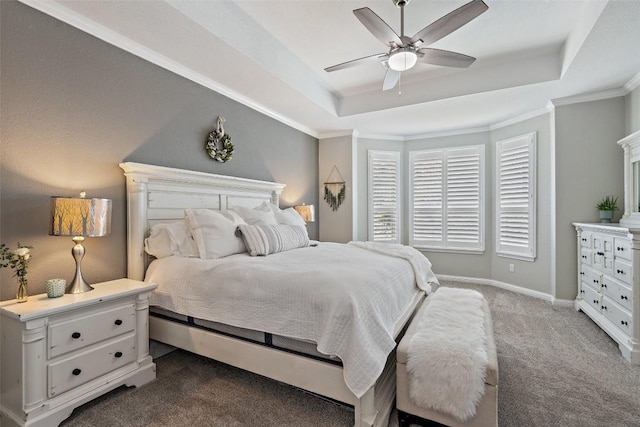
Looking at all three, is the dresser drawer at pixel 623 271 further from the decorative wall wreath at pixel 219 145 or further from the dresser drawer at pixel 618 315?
the decorative wall wreath at pixel 219 145

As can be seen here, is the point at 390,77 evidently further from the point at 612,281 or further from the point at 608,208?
the point at 608,208

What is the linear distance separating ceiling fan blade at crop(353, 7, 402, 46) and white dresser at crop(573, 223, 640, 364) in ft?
8.07

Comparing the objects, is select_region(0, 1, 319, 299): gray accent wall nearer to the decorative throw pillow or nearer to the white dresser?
the decorative throw pillow

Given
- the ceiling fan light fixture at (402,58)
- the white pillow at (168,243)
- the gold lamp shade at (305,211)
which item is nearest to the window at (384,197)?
the gold lamp shade at (305,211)

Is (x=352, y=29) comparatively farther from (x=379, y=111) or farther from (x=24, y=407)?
(x=24, y=407)

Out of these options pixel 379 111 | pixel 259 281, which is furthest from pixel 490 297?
pixel 259 281

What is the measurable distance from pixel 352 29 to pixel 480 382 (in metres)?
3.07

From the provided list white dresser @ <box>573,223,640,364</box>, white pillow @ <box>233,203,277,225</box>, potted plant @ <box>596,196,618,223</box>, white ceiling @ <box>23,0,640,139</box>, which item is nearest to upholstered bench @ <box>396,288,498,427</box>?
white dresser @ <box>573,223,640,364</box>

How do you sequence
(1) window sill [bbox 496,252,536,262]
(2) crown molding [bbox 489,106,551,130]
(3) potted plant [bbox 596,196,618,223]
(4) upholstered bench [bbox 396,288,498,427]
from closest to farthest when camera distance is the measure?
1. (4) upholstered bench [bbox 396,288,498,427]
2. (3) potted plant [bbox 596,196,618,223]
3. (2) crown molding [bbox 489,106,551,130]
4. (1) window sill [bbox 496,252,536,262]

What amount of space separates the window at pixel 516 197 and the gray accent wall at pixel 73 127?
14.6 feet

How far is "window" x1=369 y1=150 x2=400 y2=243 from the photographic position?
547 cm

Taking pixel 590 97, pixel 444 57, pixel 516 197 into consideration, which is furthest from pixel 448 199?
pixel 444 57

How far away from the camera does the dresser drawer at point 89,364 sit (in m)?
1.66

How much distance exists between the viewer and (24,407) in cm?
154
